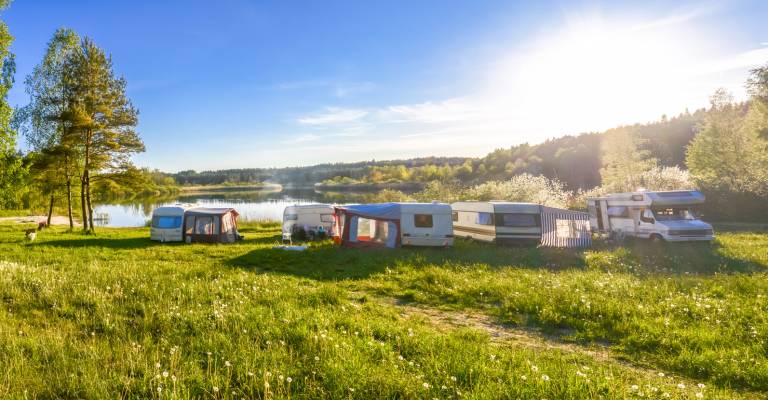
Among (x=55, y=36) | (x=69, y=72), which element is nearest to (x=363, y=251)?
(x=69, y=72)

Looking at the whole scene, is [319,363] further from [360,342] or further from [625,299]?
[625,299]

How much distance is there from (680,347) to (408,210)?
1443 centimetres

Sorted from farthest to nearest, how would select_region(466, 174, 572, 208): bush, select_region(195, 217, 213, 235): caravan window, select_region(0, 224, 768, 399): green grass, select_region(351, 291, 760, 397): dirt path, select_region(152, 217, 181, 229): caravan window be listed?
select_region(466, 174, 572, 208): bush → select_region(195, 217, 213, 235): caravan window → select_region(152, 217, 181, 229): caravan window → select_region(351, 291, 760, 397): dirt path → select_region(0, 224, 768, 399): green grass

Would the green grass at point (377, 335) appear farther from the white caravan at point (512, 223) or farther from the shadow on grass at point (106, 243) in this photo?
the shadow on grass at point (106, 243)

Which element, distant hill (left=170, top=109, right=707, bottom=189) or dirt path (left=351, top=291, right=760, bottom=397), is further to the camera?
distant hill (left=170, top=109, right=707, bottom=189)

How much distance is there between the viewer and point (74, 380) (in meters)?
4.53

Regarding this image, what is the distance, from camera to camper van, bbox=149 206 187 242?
22656mm

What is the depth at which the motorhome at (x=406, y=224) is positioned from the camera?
2041 centimetres

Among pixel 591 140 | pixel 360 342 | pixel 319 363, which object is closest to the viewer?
pixel 319 363

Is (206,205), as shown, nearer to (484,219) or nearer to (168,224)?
(168,224)

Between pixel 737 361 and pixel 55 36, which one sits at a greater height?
pixel 55 36

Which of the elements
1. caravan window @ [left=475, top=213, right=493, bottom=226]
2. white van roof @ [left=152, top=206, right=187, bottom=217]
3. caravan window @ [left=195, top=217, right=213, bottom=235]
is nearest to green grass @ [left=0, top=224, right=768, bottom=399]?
caravan window @ [left=475, top=213, right=493, bottom=226]

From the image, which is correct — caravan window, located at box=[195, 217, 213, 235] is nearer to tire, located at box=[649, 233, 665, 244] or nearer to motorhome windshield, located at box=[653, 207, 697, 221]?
tire, located at box=[649, 233, 665, 244]

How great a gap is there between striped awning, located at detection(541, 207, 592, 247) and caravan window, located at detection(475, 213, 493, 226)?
2852mm
